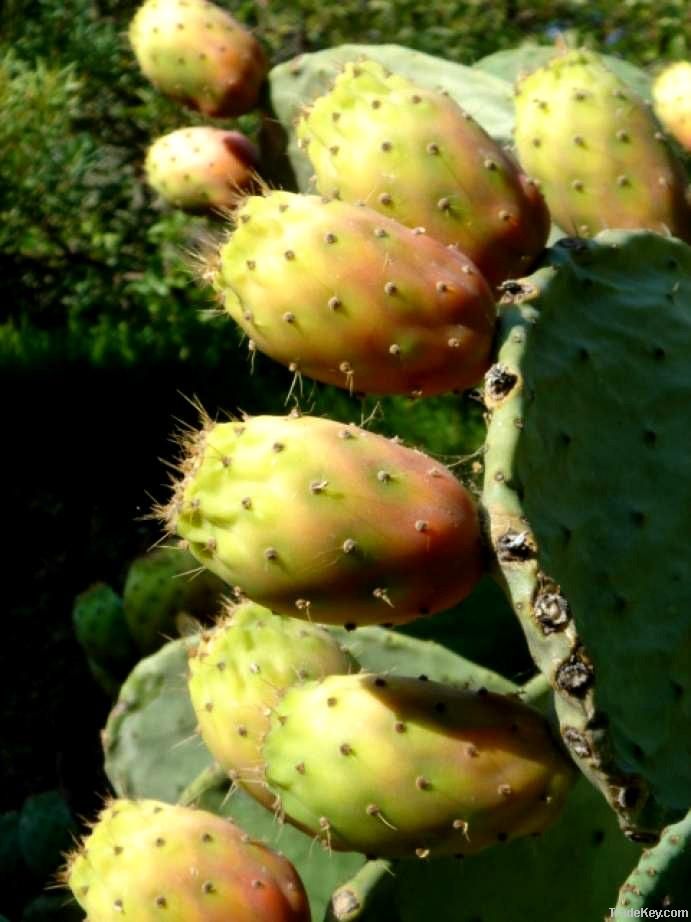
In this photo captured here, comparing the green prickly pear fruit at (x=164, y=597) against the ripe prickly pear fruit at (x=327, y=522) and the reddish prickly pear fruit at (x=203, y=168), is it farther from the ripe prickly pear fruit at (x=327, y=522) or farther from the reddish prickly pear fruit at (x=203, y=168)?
the ripe prickly pear fruit at (x=327, y=522)

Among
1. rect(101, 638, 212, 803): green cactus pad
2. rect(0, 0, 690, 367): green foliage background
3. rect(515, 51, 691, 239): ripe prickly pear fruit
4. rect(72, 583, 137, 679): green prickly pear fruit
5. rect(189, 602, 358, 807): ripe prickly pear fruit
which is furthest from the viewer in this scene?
rect(0, 0, 690, 367): green foliage background

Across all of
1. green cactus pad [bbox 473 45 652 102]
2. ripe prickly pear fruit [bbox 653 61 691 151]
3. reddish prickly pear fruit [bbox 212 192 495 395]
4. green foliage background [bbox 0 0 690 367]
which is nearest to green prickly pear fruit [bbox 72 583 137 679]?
green foliage background [bbox 0 0 690 367]

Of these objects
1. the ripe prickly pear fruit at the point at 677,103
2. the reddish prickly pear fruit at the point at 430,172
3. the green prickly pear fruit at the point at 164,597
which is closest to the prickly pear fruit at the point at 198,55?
the ripe prickly pear fruit at the point at 677,103

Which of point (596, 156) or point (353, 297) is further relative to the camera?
point (596, 156)

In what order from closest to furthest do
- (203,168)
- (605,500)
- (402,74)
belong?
1. (605,500)
2. (402,74)
3. (203,168)

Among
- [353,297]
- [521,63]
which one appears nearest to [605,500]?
[353,297]

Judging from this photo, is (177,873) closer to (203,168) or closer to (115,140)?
(203,168)

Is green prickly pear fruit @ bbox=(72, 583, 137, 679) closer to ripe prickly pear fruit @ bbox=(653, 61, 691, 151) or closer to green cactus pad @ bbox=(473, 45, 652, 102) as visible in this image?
green cactus pad @ bbox=(473, 45, 652, 102)
